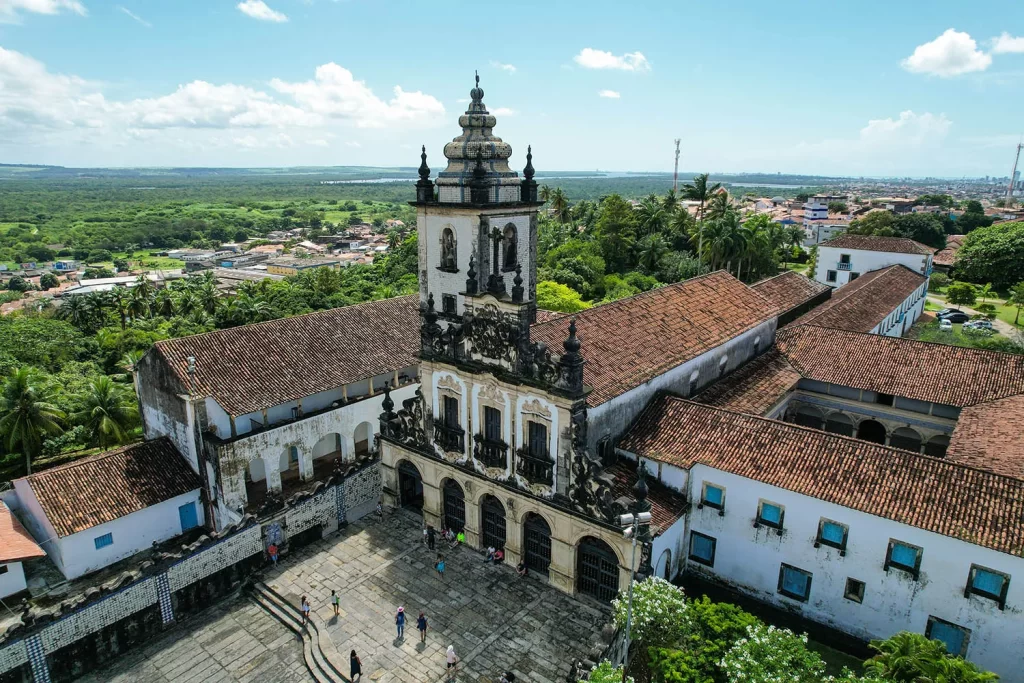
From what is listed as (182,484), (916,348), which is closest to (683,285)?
(916,348)

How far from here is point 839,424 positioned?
34.9 meters

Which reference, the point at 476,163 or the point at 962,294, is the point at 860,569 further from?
the point at 962,294

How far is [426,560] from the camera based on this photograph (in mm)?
26781

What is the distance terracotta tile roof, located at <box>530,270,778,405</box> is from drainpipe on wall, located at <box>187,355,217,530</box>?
14383 millimetres

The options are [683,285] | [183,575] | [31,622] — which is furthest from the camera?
[683,285]

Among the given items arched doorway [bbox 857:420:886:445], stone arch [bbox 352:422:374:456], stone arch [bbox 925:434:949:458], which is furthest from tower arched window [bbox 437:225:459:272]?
stone arch [bbox 925:434:949:458]

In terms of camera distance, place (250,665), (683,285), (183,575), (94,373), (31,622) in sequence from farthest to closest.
A: (94,373) < (683,285) < (183,575) < (250,665) < (31,622)

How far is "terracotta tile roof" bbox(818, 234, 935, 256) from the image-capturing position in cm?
6206

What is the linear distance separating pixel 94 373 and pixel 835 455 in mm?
47797

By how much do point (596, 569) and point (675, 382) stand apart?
31.6 feet

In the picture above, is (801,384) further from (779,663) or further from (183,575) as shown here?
(183,575)

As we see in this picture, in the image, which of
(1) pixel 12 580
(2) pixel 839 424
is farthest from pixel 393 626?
(2) pixel 839 424

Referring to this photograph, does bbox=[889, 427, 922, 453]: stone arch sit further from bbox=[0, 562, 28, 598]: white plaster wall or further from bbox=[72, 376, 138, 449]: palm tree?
bbox=[72, 376, 138, 449]: palm tree

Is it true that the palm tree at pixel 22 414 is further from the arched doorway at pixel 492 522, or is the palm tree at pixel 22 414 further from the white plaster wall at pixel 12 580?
the arched doorway at pixel 492 522
